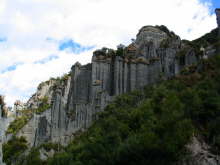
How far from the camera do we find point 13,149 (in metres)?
48.9

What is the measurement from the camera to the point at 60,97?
164 feet

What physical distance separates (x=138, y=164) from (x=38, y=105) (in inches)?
1479

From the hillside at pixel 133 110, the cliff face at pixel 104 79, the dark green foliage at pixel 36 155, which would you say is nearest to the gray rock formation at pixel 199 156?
the hillside at pixel 133 110

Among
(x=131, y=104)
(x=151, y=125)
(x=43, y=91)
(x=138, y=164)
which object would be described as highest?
(x=43, y=91)

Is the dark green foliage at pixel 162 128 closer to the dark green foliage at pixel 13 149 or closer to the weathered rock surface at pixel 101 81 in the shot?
the weathered rock surface at pixel 101 81

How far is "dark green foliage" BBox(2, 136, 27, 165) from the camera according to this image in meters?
47.4

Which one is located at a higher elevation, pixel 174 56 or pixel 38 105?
pixel 174 56

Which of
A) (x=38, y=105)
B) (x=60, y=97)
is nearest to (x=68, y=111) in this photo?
(x=60, y=97)

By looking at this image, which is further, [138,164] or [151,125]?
[151,125]

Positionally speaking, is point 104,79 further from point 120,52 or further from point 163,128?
point 163,128

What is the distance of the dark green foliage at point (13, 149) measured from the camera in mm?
47375

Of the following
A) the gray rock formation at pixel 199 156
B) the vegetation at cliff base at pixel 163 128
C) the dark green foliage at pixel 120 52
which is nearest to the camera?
the gray rock formation at pixel 199 156

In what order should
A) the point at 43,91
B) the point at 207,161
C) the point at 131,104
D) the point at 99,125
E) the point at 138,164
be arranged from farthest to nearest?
1. the point at 43,91
2. the point at 131,104
3. the point at 99,125
4. the point at 138,164
5. the point at 207,161

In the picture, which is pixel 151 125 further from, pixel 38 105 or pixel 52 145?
pixel 38 105
